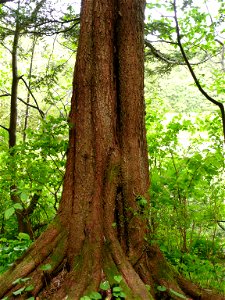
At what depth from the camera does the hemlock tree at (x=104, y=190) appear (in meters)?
3.18

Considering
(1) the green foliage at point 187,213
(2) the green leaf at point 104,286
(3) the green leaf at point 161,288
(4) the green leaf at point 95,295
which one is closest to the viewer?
(4) the green leaf at point 95,295

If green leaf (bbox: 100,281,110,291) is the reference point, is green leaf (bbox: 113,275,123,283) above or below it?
above

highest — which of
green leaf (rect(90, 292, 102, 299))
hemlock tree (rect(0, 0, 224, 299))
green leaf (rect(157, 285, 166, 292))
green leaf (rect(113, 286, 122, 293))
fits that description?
hemlock tree (rect(0, 0, 224, 299))

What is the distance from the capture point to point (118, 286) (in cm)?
306

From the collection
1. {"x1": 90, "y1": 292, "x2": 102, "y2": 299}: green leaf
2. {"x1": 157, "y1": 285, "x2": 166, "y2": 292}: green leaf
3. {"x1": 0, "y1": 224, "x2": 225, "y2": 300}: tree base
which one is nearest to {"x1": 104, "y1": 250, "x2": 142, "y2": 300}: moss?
{"x1": 0, "y1": 224, "x2": 225, "y2": 300}: tree base

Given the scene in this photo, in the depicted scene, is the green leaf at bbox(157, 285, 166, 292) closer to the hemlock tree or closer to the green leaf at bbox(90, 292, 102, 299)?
the hemlock tree

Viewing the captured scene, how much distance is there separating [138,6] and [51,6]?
3.05m

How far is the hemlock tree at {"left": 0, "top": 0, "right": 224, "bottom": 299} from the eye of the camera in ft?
10.4

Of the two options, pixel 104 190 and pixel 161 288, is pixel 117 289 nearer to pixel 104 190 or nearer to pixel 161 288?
pixel 161 288

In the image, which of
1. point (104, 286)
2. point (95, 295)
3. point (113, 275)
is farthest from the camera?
point (113, 275)

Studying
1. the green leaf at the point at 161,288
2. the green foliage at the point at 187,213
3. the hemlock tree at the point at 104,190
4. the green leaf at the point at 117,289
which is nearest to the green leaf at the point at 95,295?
the hemlock tree at the point at 104,190

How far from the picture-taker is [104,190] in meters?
3.44

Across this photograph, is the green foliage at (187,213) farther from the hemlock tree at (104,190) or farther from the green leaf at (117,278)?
the green leaf at (117,278)

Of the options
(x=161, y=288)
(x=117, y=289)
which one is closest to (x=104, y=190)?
(x=117, y=289)
